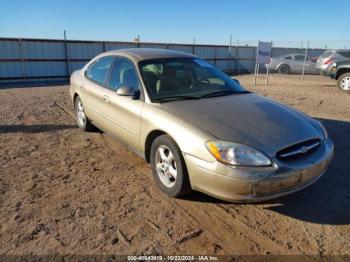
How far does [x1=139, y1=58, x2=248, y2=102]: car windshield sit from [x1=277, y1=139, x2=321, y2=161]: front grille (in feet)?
4.47

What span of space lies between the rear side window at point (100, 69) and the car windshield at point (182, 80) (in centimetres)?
88

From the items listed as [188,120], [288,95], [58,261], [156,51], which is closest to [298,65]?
[288,95]

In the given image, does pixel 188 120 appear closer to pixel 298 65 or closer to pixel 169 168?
pixel 169 168

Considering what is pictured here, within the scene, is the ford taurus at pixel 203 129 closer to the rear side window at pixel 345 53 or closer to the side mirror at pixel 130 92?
the side mirror at pixel 130 92

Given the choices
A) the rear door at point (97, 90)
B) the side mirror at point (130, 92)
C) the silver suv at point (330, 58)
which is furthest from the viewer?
the silver suv at point (330, 58)

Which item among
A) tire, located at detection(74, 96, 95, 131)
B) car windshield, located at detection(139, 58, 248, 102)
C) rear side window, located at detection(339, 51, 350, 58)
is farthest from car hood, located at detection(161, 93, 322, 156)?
rear side window, located at detection(339, 51, 350, 58)

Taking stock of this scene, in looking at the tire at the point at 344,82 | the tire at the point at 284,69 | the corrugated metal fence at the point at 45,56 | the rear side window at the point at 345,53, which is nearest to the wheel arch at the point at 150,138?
the tire at the point at 344,82

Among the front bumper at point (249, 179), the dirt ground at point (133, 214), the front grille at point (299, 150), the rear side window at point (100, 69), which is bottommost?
the dirt ground at point (133, 214)

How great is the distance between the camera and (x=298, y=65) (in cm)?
2128

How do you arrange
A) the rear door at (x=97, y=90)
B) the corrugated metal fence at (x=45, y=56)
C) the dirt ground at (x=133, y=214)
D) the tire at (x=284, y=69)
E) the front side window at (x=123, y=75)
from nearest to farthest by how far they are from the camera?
the dirt ground at (x=133, y=214), the front side window at (x=123, y=75), the rear door at (x=97, y=90), the corrugated metal fence at (x=45, y=56), the tire at (x=284, y=69)

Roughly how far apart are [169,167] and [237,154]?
2.90ft

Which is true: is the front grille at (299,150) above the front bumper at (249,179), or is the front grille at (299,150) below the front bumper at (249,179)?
above

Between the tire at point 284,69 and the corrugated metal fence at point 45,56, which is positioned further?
the tire at point 284,69

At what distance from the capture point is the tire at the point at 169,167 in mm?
3359
